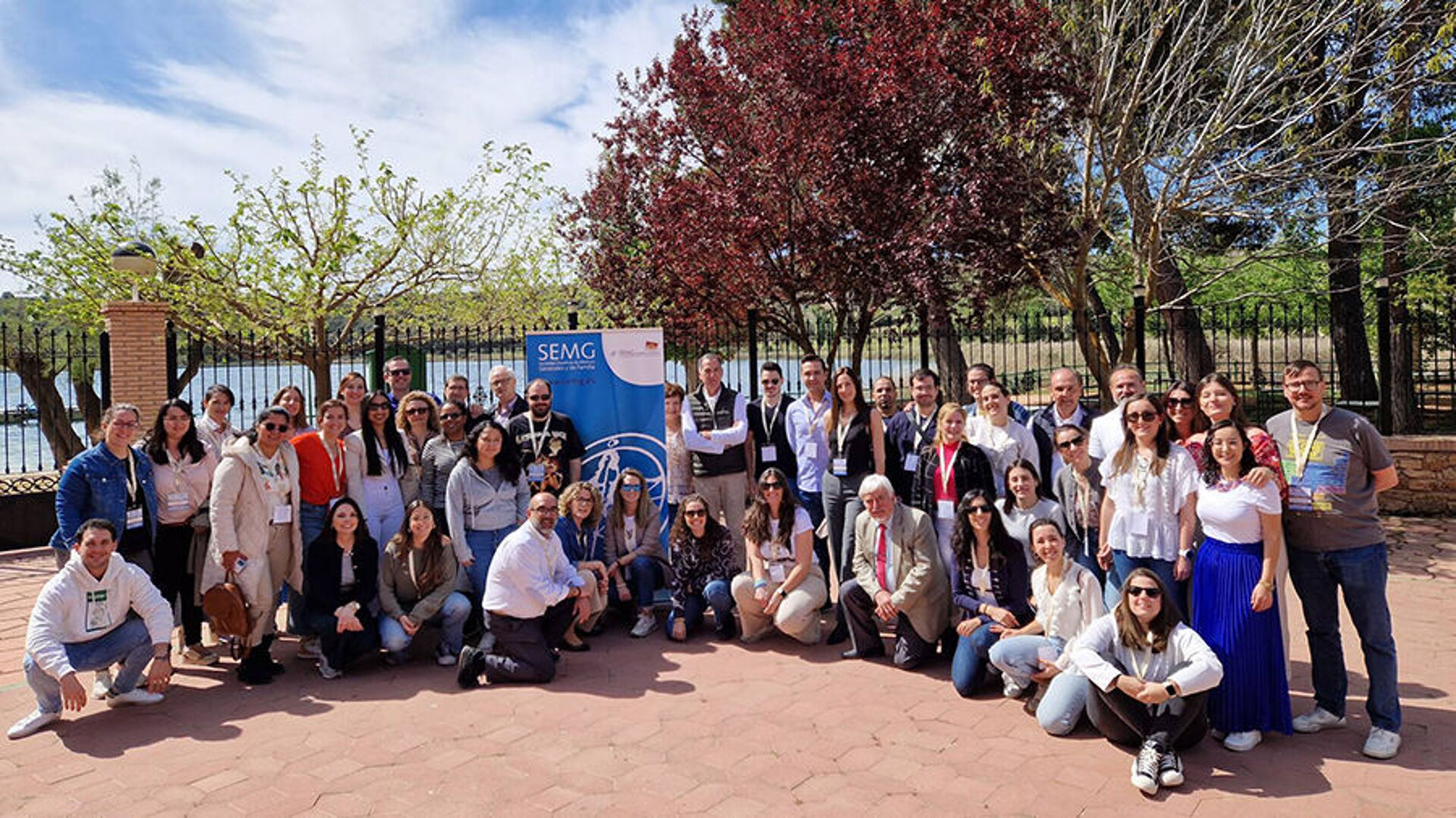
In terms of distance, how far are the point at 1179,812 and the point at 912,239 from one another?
6.30 meters

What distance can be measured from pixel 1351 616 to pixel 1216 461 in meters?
0.89

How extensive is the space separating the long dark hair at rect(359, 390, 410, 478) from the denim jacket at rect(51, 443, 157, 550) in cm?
133

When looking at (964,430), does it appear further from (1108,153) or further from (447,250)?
(447,250)

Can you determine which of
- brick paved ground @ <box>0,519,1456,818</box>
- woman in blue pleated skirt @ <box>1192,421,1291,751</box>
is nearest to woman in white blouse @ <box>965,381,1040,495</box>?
brick paved ground @ <box>0,519,1456,818</box>

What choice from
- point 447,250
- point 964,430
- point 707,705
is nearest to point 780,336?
point 447,250

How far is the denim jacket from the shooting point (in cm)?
501

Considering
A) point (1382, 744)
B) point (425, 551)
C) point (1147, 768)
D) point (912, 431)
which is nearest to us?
point (1147, 768)

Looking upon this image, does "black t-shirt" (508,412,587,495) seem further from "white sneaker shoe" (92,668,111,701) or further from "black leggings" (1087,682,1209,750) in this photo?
"black leggings" (1087,682,1209,750)

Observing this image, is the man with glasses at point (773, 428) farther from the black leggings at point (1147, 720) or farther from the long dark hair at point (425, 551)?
the black leggings at point (1147, 720)

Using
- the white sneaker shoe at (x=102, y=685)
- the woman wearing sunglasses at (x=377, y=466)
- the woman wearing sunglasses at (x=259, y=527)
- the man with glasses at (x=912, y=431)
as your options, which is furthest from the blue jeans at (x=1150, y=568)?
the white sneaker shoe at (x=102, y=685)

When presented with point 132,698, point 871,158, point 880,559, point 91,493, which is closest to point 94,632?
point 132,698

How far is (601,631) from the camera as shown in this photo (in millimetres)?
6289

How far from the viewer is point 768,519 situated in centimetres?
588

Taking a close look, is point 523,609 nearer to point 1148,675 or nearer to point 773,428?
point 773,428
